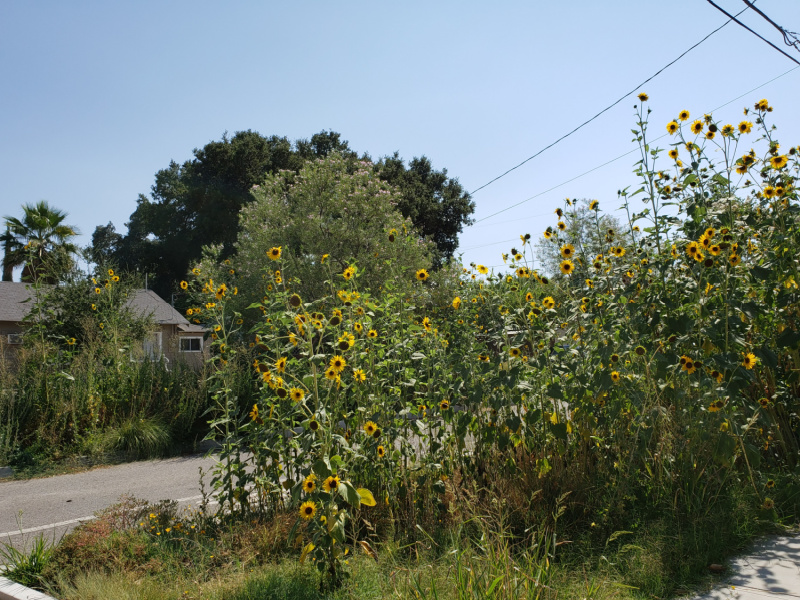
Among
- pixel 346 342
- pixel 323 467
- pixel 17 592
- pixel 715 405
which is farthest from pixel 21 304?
pixel 715 405

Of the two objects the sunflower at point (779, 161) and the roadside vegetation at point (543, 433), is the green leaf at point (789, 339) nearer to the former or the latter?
the roadside vegetation at point (543, 433)

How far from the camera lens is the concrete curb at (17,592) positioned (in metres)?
3.44

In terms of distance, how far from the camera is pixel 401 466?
4.07 metres

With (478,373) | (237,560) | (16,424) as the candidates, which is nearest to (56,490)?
(16,424)

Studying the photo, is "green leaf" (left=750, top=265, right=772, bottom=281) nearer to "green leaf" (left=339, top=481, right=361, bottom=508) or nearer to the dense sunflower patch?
the dense sunflower patch

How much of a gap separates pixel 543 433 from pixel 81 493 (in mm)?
5432

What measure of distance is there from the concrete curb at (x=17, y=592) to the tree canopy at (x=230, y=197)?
2406 centimetres

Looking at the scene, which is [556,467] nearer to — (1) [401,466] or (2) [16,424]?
(1) [401,466]

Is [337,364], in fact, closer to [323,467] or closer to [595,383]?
[323,467]

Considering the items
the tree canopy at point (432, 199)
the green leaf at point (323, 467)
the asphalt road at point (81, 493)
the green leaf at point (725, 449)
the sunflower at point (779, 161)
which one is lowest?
the asphalt road at point (81, 493)

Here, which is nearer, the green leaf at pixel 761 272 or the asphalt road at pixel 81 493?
the green leaf at pixel 761 272

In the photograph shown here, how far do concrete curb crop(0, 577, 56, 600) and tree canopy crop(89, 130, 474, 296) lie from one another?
24058 millimetres

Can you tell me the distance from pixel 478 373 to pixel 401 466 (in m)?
0.82

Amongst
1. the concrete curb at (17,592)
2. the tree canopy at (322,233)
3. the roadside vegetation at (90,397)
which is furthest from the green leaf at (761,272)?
the tree canopy at (322,233)
